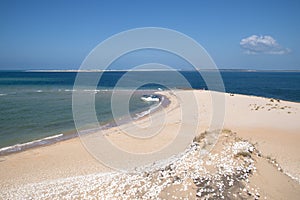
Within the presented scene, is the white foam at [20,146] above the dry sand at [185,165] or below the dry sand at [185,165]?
below

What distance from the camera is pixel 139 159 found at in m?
11.9

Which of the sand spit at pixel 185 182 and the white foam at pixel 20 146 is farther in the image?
the white foam at pixel 20 146

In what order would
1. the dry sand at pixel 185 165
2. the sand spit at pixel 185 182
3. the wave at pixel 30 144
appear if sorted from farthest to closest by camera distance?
the wave at pixel 30 144
the dry sand at pixel 185 165
the sand spit at pixel 185 182

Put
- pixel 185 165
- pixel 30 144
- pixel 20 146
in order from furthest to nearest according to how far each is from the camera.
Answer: pixel 30 144, pixel 20 146, pixel 185 165

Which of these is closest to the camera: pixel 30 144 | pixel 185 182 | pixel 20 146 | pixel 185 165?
pixel 185 182

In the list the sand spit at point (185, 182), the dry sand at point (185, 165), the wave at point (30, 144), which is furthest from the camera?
the wave at point (30, 144)

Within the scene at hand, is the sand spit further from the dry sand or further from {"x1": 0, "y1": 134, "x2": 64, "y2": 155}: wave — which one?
{"x1": 0, "y1": 134, "x2": 64, "y2": 155}: wave

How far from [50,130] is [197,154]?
13684mm

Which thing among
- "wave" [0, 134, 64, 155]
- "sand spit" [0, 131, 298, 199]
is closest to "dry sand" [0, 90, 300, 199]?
"sand spit" [0, 131, 298, 199]

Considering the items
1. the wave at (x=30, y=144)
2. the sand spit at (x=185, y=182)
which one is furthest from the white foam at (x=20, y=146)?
the sand spit at (x=185, y=182)

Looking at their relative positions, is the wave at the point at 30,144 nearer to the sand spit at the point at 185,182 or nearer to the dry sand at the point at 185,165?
the dry sand at the point at 185,165

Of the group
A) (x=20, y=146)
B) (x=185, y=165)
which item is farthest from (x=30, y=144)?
(x=185, y=165)

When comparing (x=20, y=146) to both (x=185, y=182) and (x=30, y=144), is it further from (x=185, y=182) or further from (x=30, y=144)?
(x=185, y=182)

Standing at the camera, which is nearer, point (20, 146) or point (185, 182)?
point (185, 182)
